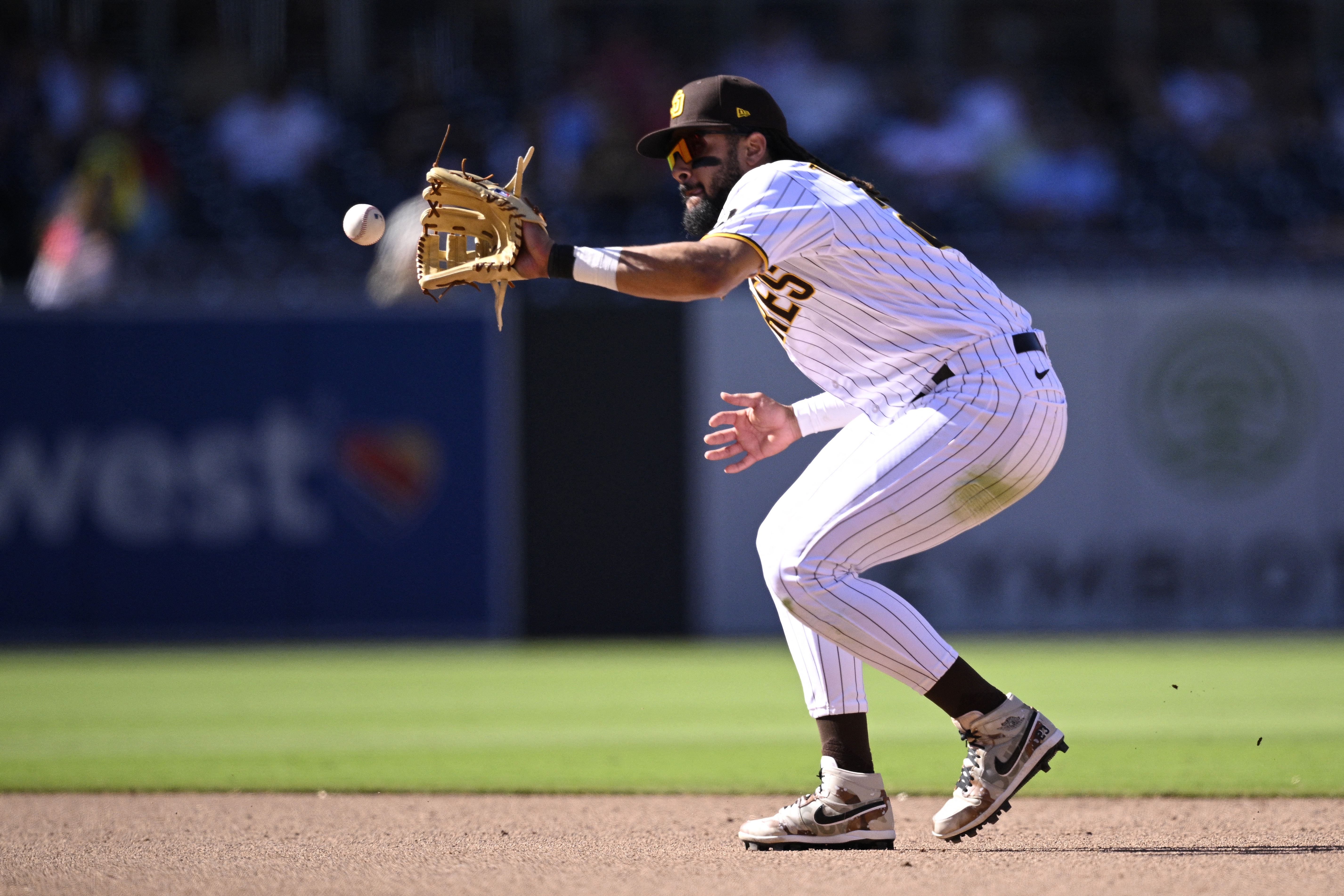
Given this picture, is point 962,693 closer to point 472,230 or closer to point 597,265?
point 597,265

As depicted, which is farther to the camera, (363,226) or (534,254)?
(363,226)

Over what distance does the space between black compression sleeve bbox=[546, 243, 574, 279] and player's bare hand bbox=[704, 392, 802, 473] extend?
784 mm

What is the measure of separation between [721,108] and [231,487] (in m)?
8.03

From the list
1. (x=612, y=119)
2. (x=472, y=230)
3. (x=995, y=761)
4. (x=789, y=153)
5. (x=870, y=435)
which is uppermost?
(x=612, y=119)

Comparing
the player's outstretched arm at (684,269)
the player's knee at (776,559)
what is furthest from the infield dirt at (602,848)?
the player's outstretched arm at (684,269)

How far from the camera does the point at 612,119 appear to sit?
42.7 ft

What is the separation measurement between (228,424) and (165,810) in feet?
22.7

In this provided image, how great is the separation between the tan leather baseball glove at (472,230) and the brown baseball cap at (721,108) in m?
0.39

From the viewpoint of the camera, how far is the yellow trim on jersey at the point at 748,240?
3.54 m

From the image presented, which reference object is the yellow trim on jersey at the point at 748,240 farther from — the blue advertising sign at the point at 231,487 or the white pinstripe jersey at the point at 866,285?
the blue advertising sign at the point at 231,487

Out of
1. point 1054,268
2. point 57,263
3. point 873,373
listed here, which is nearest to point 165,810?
point 873,373

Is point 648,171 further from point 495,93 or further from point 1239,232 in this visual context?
point 1239,232

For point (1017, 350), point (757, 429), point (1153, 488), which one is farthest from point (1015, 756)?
point (1153, 488)

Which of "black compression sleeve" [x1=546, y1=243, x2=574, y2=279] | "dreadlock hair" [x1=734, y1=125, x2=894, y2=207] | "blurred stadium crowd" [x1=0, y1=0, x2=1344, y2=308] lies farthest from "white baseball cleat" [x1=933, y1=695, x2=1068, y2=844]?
"blurred stadium crowd" [x1=0, y1=0, x2=1344, y2=308]
